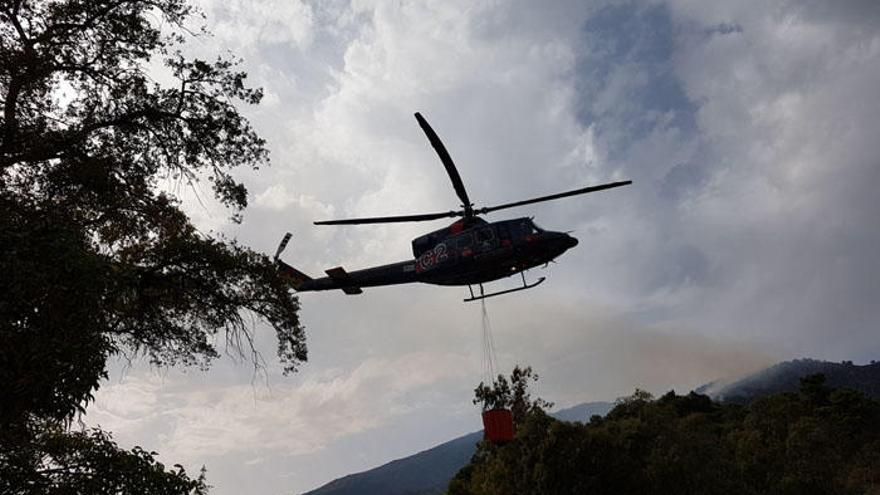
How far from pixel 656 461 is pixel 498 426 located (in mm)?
18247

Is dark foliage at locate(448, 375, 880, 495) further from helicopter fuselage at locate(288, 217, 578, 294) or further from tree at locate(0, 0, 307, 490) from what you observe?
tree at locate(0, 0, 307, 490)

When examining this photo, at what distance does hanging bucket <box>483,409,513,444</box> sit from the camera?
56.8 ft

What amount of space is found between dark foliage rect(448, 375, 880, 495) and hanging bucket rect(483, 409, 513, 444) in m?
12.7

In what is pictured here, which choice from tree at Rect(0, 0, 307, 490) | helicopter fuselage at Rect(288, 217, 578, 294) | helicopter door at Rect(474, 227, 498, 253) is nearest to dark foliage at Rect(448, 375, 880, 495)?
helicopter fuselage at Rect(288, 217, 578, 294)

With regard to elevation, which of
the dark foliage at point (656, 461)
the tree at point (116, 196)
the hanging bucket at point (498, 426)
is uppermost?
the tree at point (116, 196)

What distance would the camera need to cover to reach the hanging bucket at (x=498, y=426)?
17.3 meters

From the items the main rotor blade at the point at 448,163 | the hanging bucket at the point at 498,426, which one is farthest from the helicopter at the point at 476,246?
the hanging bucket at the point at 498,426

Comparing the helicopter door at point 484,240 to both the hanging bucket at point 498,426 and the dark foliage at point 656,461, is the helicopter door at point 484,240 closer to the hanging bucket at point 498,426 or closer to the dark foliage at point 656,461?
the hanging bucket at point 498,426

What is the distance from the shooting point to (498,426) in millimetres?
17453

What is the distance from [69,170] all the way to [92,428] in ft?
18.1

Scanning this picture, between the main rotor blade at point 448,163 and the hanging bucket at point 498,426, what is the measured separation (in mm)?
7358

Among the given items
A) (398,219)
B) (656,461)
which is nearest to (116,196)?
(398,219)

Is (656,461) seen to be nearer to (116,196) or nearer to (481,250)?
(481,250)

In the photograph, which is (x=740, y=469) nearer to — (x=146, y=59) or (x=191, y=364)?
(x=191, y=364)
